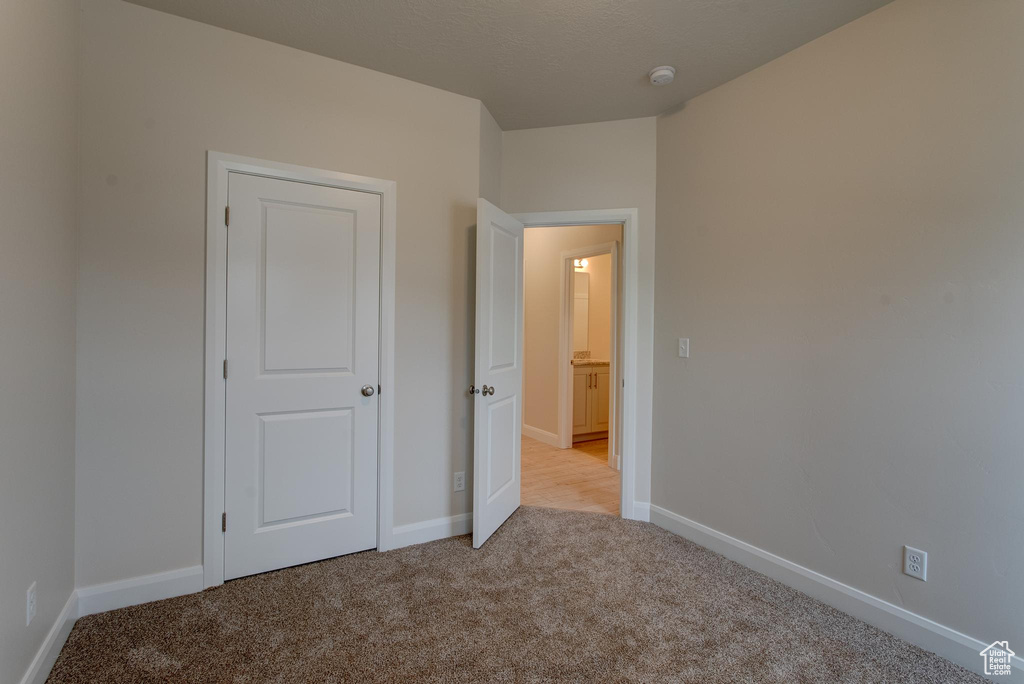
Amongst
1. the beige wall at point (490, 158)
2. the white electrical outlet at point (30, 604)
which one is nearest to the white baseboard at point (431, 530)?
the white electrical outlet at point (30, 604)

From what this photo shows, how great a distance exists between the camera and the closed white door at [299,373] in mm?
2350

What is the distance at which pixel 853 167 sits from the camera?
217cm

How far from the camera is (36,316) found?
5.35ft

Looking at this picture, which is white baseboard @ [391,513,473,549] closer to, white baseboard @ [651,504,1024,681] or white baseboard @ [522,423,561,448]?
white baseboard @ [651,504,1024,681]

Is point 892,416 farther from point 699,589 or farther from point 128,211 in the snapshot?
point 128,211

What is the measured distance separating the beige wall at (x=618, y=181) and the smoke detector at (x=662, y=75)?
1.71 feet

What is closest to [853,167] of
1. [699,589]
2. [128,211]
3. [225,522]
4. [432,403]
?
[699,589]

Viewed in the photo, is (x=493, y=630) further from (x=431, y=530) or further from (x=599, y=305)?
(x=599, y=305)

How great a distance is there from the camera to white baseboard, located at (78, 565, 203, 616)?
2.05 m

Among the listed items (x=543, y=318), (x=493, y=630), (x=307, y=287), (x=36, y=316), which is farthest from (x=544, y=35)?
(x=543, y=318)

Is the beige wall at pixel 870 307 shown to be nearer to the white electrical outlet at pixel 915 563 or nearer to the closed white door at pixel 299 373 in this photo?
the white electrical outlet at pixel 915 563

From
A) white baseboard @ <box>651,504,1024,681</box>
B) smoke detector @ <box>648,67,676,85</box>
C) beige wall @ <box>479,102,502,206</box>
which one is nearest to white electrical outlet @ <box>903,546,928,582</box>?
white baseboard @ <box>651,504,1024,681</box>

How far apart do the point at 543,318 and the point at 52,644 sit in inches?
178

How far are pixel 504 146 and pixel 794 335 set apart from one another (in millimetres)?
2261
